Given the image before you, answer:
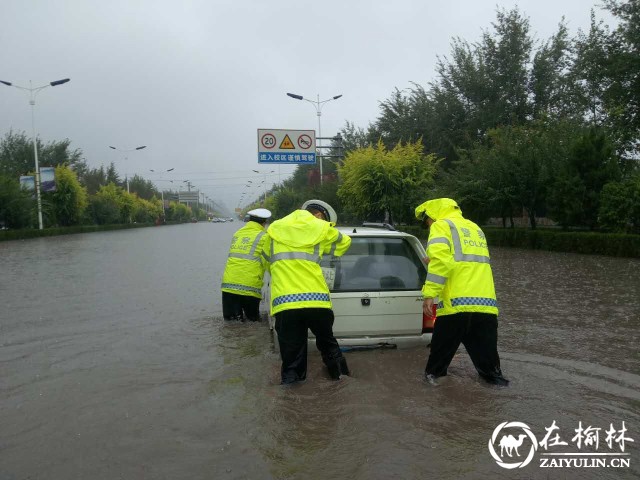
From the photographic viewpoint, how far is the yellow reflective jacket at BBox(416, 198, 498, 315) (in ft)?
15.5

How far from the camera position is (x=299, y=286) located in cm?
483

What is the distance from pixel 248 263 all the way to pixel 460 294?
134 inches

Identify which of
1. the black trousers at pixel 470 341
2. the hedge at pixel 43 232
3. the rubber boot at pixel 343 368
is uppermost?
the black trousers at pixel 470 341

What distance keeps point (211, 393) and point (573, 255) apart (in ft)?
55.7

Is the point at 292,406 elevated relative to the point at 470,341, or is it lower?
lower

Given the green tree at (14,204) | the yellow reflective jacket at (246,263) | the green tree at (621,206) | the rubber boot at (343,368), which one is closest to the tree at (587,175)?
the green tree at (621,206)

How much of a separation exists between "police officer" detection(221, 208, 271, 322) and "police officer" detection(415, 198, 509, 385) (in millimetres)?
2977

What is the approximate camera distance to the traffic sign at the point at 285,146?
3044 cm

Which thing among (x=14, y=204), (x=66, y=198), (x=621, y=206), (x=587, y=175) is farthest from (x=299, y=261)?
(x=66, y=198)

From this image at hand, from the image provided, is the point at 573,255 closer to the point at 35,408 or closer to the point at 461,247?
the point at 461,247

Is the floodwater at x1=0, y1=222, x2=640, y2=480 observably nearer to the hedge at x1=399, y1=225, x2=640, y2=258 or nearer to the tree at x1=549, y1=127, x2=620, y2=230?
the hedge at x1=399, y1=225, x2=640, y2=258

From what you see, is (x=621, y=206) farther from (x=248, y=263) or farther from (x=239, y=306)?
(x=248, y=263)

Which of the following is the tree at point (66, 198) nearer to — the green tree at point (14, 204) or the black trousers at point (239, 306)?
the green tree at point (14, 204)

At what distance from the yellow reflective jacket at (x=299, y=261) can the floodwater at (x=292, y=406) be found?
81 cm
